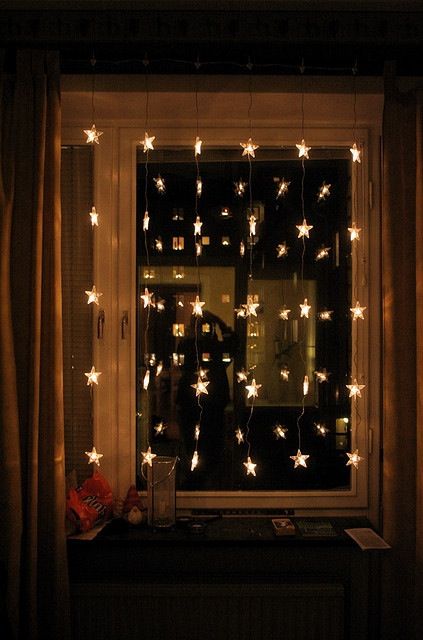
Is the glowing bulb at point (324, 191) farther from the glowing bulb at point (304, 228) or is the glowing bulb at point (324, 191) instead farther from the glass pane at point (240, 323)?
the glowing bulb at point (304, 228)

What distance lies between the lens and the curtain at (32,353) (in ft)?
6.01

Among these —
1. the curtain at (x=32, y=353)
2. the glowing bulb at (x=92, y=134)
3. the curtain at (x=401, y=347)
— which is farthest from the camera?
the glowing bulb at (x=92, y=134)

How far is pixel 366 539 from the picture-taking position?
195 cm

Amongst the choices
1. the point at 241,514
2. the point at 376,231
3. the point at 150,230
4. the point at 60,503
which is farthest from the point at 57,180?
the point at 241,514

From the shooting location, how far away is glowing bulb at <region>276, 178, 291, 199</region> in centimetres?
233

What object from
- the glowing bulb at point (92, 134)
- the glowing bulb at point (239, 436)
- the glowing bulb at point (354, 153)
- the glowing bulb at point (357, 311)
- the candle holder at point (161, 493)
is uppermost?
the glowing bulb at point (92, 134)

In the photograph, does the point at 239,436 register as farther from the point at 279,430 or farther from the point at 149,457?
the point at 149,457

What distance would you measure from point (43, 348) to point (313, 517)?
52.8 inches

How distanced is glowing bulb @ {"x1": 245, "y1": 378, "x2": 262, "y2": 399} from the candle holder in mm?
431

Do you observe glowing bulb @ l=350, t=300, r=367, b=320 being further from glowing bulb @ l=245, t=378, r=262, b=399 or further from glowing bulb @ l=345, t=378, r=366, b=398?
glowing bulb @ l=245, t=378, r=262, b=399

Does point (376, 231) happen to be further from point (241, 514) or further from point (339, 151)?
point (241, 514)

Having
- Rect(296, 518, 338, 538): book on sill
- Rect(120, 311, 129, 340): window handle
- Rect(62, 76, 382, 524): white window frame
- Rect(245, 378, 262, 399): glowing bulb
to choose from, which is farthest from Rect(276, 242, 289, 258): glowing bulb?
Rect(296, 518, 338, 538): book on sill

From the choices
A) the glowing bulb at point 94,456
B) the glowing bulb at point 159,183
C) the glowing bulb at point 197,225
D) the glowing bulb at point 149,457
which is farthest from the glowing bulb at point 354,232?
the glowing bulb at point 94,456

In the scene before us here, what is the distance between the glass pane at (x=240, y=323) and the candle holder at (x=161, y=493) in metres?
0.20
